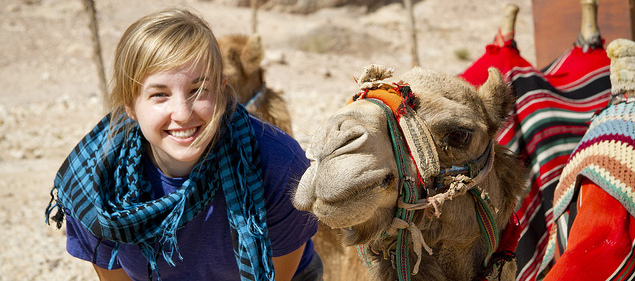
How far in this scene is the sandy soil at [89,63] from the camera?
229 inches

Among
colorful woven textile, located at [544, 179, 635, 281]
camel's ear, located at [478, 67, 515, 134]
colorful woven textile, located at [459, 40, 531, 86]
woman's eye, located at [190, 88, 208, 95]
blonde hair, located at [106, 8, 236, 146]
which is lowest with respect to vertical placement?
colorful woven textile, located at [544, 179, 635, 281]

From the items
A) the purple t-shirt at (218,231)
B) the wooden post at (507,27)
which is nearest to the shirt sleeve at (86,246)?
the purple t-shirt at (218,231)

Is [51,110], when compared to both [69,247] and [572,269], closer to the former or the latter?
[69,247]

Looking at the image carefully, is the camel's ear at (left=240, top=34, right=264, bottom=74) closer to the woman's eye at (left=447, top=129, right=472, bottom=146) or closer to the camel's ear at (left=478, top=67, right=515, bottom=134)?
the camel's ear at (left=478, top=67, right=515, bottom=134)

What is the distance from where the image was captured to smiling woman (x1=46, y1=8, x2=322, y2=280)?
2379 mm

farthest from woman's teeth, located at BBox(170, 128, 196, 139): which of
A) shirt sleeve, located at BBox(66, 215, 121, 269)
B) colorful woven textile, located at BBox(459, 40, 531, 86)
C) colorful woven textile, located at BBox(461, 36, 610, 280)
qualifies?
colorful woven textile, located at BBox(459, 40, 531, 86)

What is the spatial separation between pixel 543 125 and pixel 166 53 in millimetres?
1804

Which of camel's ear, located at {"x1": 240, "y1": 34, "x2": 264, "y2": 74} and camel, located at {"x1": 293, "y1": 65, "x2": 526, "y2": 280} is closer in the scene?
camel, located at {"x1": 293, "y1": 65, "x2": 526, "y2": 280}

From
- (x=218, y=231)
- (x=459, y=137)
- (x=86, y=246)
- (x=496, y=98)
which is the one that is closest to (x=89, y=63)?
(x=86, y=246)

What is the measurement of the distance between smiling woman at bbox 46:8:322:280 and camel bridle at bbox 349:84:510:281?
0.67m

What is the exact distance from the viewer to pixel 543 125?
2.98 meters

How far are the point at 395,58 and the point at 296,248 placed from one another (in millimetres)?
13161

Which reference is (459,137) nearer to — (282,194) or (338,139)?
(338,139)

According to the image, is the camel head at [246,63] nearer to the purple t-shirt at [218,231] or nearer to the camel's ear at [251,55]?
the camel's ear at [251,55]
